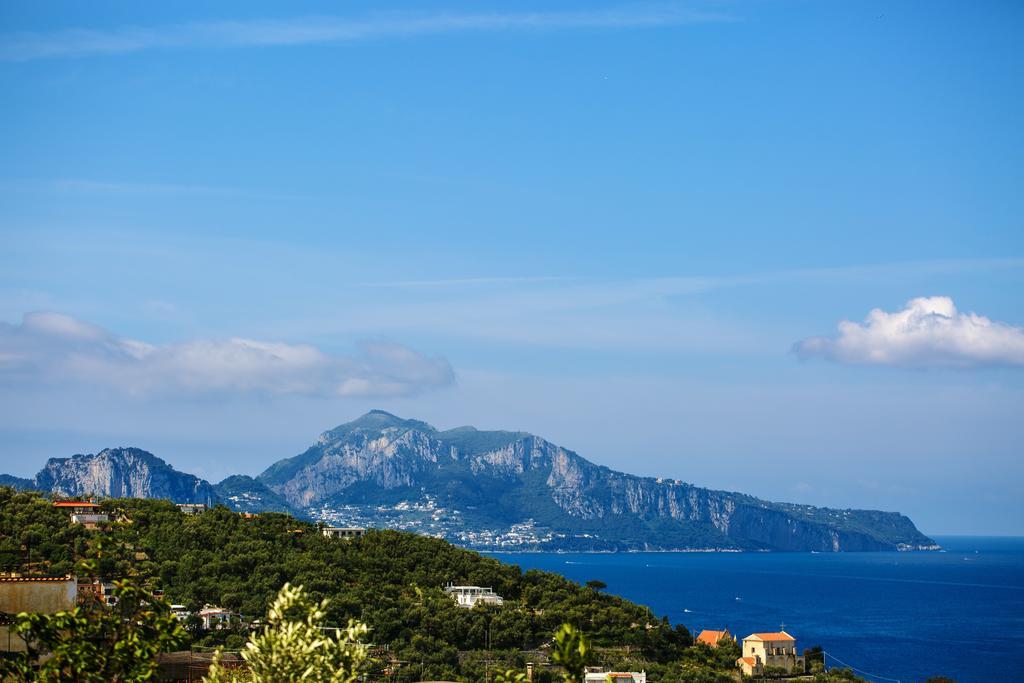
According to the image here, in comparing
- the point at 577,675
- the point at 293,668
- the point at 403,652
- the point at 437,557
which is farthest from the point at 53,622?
the point at 437,557

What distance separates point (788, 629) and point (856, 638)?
345 inches

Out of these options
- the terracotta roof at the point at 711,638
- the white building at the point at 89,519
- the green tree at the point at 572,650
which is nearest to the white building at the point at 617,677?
the terracotta roof at the point at 711,638

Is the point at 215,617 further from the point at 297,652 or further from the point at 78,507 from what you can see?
the point at 297,652

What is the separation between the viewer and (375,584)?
89938 mm

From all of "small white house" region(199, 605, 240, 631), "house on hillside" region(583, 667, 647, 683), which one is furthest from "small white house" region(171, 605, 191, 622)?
"house on hillside" region(583, 667, 647, 683)

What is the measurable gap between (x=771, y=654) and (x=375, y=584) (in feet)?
90.1

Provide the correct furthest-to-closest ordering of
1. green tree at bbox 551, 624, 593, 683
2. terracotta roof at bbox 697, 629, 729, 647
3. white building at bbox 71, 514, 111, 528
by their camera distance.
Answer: terracotta roof at bbox 697, 629, 729, 647
white building at bbox 71, 514, 111, 528
green tree at bbox 551, 624, 593, 683

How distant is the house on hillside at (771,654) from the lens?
291ft

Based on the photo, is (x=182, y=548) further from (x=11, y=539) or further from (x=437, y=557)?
(x=437, y=557)

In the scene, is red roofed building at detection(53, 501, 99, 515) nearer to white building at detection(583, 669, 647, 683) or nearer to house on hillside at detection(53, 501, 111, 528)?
house on hillside at detection(53, 501, 111, 528)

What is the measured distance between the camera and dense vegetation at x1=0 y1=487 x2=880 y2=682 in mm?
79000

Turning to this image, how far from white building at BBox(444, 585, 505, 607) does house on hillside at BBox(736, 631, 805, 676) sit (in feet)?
55.7

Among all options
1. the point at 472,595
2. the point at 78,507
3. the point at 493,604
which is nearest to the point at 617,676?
the point at 493,604

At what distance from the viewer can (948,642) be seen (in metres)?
139
